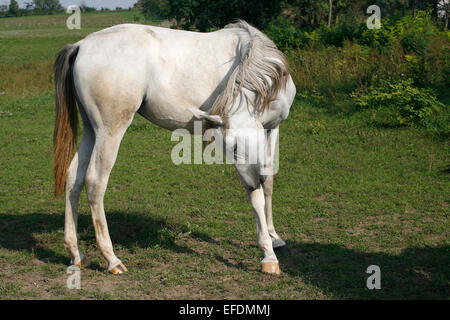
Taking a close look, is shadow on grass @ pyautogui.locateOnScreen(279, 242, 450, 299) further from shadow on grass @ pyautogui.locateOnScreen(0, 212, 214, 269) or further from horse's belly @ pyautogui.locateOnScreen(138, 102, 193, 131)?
horse's belly @ pyautogui.locateOnScreen(138, 102, 193, 131)

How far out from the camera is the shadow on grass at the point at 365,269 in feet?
12.4

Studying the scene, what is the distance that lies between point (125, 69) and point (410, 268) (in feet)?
9.63

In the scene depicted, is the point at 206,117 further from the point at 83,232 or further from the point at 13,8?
the point at 13,8

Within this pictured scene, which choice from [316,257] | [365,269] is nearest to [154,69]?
[316,257]

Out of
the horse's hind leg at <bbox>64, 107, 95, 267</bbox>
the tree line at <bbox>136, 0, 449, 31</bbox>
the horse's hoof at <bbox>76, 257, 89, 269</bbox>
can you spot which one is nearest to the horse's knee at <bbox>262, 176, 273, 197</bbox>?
the horse's hind leg at <bbox>64, 107, 95, 267</bbox>

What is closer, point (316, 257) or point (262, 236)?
point (262, 236)

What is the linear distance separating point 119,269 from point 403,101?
6964 millimetres

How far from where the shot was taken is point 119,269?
4223mm

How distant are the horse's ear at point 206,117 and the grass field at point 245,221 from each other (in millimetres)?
1317

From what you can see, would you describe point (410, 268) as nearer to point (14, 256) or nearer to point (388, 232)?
point (388, 232)

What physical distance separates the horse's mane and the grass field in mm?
1444

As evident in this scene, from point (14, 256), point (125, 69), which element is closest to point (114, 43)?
point (125, 69)

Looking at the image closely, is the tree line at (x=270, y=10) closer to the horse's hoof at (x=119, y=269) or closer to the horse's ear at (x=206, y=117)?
the horse's ear at (x=206, y=117)

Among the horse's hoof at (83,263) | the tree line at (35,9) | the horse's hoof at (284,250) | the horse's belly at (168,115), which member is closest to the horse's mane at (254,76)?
the horse's belly at (168,115)
